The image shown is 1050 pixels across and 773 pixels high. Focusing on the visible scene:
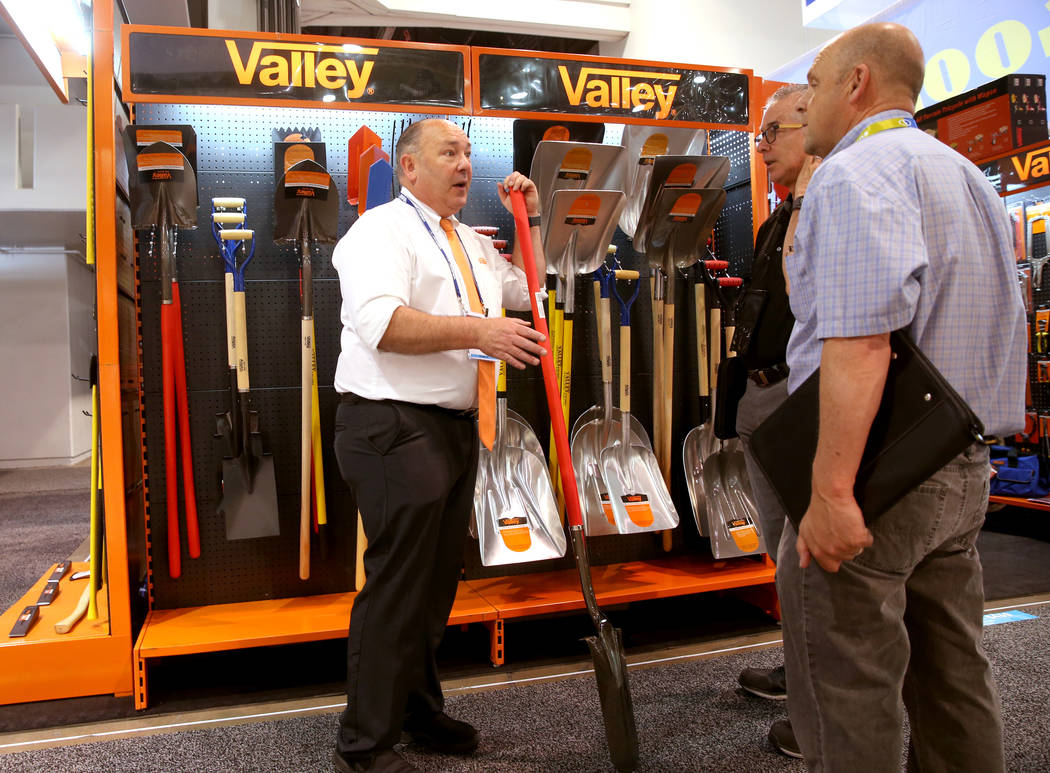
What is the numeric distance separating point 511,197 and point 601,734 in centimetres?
170

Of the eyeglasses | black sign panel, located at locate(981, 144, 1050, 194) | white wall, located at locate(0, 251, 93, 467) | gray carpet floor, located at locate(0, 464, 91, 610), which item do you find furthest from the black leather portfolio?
white wall, located at locate(0, 251, 93, 467)

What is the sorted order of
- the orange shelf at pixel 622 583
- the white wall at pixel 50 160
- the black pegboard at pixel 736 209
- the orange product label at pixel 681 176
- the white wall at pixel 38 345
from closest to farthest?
the orange shelf at pixel 622 583 < the orange product label at pixel 681 176 < the black pegboard at pixel 736 209 < the white wall at pixel 50 160 < the white wall at pixel 38 345

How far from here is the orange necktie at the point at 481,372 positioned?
7.11 ft

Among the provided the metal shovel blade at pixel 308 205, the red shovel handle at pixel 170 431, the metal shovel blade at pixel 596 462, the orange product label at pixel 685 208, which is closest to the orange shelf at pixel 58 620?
the red shovel handle at pixel 170 431

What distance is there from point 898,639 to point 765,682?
Answer: 1.48 m

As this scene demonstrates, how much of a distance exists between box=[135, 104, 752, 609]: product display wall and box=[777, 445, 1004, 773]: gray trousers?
2277mm

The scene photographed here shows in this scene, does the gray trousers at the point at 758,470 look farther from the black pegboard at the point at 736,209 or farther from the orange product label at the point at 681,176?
the black pegboard at the point at 736,209

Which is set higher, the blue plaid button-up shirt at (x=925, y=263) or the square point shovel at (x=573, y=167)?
the square point shovel at (x=573, y=167)

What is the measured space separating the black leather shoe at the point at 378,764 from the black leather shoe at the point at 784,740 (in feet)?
3.43

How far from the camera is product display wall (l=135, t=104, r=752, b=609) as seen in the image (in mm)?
3197

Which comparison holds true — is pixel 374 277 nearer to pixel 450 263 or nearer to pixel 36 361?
pixel 450 263

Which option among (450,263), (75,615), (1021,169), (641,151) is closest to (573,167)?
(641,151)

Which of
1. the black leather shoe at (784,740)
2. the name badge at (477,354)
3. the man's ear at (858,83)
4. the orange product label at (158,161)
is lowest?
the black leather shoe at (784,740)

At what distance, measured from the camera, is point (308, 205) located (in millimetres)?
3092
